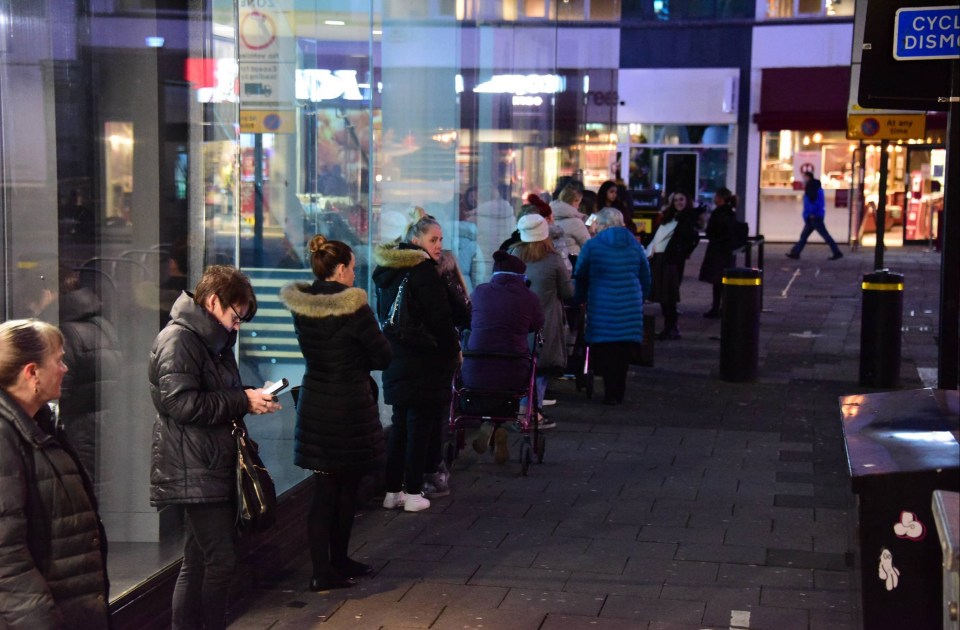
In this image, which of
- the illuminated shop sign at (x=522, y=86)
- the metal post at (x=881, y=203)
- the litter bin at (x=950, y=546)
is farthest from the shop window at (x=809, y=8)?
the litter bin at (x=950, y=546)

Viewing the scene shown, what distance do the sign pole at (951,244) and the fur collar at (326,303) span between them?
8.34ft

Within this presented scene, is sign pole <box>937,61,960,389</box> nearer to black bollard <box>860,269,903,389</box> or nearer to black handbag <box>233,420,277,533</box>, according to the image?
black handbag <box>233,420,277,533</box>

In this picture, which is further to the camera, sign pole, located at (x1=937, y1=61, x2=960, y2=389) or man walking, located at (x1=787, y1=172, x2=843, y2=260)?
man walking, located at (x1=787, y1=172, x2=843, y2=260)

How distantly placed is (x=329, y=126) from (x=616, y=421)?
3.74 meters

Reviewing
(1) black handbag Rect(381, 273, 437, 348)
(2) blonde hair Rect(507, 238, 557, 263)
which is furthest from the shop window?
(1) black handbag Rect(381, 273, 437, 348)

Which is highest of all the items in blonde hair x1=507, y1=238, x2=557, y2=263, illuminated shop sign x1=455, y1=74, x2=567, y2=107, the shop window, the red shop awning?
the shop window

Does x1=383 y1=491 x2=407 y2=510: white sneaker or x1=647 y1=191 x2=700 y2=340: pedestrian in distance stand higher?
x1=647 y1=191 x2=700 y2=340: pedestrian in distance

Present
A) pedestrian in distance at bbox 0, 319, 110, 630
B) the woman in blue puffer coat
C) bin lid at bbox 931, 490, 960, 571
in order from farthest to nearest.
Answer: the woman in blue puffer coat → pedestrian in distance at bbox 0, 319, 110, 630 → bin lid at bbox 931, 490, 960, 571

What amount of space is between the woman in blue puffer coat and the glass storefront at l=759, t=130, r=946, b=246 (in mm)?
20664

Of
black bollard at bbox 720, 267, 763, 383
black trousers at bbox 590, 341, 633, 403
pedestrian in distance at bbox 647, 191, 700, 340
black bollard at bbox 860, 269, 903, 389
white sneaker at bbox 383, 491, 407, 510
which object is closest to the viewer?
white sneaker at bbox 383, 491, 407, 510

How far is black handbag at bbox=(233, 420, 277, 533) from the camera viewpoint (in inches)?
188

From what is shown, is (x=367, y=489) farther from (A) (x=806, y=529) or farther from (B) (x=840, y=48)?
(B) (x=840, y=48)

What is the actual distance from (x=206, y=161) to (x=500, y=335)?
10.1 ft

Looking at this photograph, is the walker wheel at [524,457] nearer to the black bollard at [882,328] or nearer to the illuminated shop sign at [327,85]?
the illuminated shop sign at [327,85]
